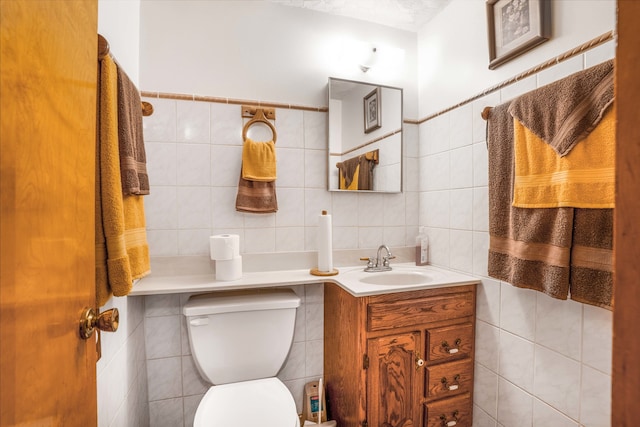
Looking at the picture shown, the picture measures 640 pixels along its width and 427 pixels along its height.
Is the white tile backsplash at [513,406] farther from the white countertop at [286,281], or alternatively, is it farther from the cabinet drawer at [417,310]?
the white countertop at [286,281]

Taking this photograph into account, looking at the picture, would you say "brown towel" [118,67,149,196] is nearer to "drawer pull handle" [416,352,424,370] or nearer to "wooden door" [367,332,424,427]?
"wooden door" [367,332,424,427]

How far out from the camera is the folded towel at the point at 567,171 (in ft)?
2.79

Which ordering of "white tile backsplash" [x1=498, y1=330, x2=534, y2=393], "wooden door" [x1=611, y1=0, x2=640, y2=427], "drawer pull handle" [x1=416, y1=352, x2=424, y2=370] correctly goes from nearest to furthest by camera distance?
"wooden door" [x1=611, y1=0, x2=640, y2=427] < "white tile backsplash" [x1=498, y1=330, x2=534, y2=393] < "drawer pull handle" [x1=416, y1=352, x2=424, y2=370]

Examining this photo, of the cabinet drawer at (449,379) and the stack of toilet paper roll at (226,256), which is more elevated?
the stack of toilet paper roll at (226,256)

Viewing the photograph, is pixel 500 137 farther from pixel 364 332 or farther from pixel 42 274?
pixel 42 274

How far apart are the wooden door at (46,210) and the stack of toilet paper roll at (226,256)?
70 centimetres

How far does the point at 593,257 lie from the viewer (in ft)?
2.87

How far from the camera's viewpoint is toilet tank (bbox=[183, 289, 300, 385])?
1.28m

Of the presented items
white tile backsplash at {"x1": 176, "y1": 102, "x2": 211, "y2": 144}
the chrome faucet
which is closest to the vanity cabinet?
the chrome faucet

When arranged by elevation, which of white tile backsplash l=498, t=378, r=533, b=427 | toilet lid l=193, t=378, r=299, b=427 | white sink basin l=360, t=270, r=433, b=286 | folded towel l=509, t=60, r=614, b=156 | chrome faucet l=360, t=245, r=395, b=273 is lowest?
white tile backsplash l=498, t=378, r=533, b=427

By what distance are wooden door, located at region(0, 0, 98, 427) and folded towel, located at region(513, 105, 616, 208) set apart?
49.7 inches

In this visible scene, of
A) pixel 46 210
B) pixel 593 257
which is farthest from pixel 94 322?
pixel 593 257

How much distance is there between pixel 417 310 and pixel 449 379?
1.24 ft

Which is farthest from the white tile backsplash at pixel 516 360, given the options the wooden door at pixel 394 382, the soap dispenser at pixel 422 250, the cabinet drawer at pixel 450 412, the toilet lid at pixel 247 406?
the toilet lid at pixel 247 406
